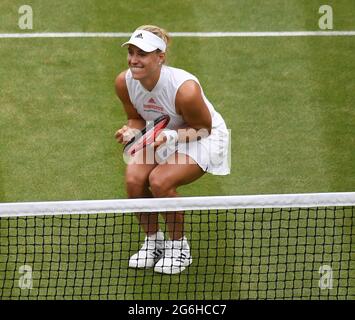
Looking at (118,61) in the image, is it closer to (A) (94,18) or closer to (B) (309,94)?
(A) (94,18)

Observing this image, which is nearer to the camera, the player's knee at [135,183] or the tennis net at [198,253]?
the tennis net at [198,253]

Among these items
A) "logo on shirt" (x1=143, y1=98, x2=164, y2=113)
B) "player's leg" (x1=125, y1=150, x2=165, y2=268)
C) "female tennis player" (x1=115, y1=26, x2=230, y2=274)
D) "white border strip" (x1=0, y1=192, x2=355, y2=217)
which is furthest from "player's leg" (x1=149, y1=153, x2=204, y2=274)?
"white border strip" (x1=0, y1=192, x2=355, y2=217)

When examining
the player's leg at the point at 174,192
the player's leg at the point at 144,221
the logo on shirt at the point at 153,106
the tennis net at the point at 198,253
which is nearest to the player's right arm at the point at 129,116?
the logo on shirt at the point at 153,106

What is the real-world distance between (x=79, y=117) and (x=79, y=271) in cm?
367

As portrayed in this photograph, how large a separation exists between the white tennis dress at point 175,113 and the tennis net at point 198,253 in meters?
0.65

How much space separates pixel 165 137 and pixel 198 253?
157 centimetres

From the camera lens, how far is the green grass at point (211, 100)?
13727 mm

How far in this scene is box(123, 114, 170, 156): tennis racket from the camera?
514 inches

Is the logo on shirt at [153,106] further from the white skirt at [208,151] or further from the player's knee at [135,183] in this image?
the player's knee at [135,183]

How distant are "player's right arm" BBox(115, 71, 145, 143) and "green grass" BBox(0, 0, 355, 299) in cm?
127

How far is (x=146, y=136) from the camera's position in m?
13.1

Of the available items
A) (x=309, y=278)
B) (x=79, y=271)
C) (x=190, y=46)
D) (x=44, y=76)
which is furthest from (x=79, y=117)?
(x=309, y=278)

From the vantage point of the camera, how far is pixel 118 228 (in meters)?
14.2

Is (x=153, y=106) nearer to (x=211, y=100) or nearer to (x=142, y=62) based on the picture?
(x=142, y=62)
